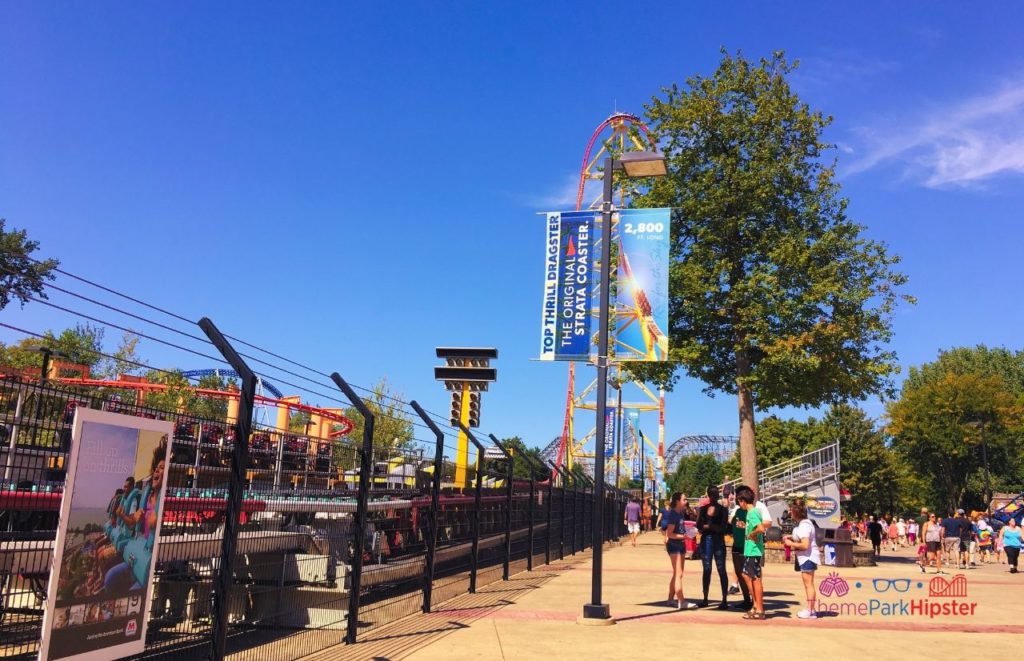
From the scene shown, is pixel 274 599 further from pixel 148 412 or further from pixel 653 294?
pixel 653 294

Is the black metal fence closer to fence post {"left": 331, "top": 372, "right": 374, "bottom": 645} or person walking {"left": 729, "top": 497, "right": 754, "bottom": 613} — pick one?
fence post {"left": 331, "top": 372, "right": 374, "bottom": 645}

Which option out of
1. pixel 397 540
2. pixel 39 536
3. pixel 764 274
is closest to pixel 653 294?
pixel 397 540

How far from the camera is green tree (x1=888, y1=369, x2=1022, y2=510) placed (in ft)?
208

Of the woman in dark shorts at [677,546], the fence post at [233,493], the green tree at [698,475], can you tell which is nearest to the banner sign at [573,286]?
the woman in dark shorts at [677,546]

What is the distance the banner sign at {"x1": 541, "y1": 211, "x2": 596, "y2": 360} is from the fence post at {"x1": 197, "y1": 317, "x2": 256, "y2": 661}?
259 inches

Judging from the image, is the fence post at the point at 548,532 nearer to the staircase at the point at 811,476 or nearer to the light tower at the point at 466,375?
the light tower at the point at 466,375

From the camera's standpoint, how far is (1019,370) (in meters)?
78.5

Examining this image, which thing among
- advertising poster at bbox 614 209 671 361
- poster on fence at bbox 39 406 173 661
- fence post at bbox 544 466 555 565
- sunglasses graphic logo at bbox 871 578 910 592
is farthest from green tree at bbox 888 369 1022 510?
poster on fence at bbox 39 406 173 661

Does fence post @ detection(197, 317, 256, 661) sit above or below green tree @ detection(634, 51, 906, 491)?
below

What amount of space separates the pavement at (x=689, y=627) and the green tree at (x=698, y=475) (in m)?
98.8

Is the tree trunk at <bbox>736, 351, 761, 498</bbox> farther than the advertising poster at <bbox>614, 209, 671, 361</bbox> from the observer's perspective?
Yes

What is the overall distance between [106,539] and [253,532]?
2750 mm

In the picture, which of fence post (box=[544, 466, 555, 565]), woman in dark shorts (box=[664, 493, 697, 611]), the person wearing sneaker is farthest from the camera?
fence post (box=[544, 466, 555, 565])

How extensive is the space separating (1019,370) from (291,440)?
292 ft
